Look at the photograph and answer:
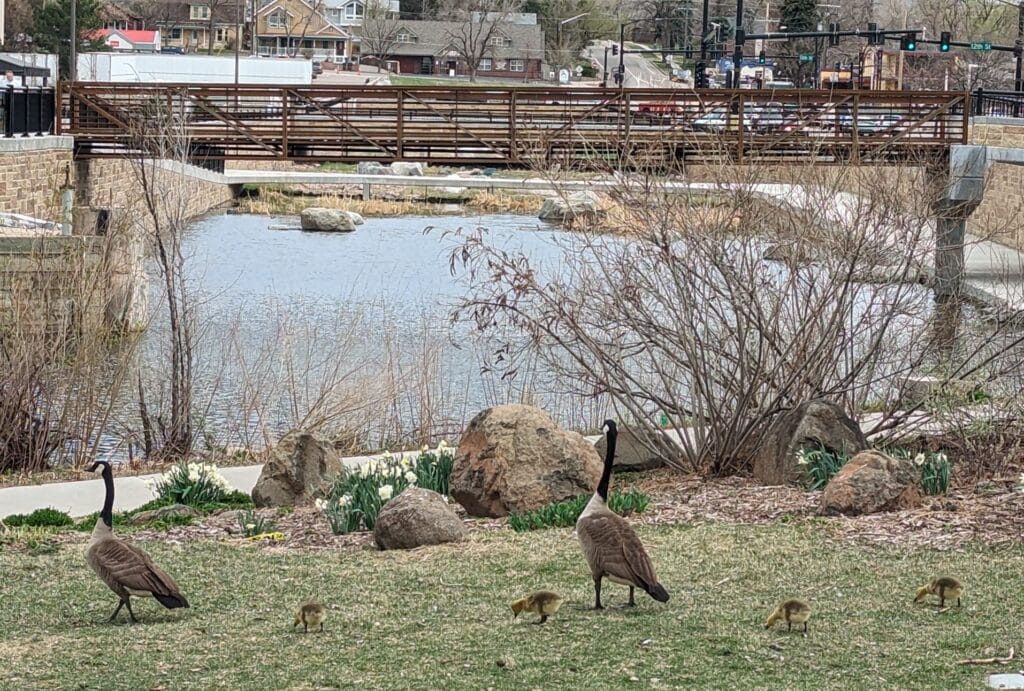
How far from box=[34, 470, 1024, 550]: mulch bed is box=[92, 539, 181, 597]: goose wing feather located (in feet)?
8.89

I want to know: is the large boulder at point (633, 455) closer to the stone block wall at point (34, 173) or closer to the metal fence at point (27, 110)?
the stone block wall at point (34, 173)

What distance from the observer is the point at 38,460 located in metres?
16.4

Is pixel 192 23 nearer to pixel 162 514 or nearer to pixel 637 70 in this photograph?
pixel 637 70

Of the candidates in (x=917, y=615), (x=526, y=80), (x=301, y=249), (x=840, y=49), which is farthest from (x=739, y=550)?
(x=526, y=80)

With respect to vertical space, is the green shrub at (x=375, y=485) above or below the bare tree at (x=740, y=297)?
below

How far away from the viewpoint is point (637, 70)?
4702 inches

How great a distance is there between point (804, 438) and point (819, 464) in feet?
1.05

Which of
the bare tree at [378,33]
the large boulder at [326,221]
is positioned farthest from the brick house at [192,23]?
the large boulder at [326,221]

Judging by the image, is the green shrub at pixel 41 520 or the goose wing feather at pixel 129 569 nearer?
the goose wing feather at pixel 129 569

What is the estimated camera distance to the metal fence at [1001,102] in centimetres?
4608

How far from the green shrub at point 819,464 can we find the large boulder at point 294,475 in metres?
4.11

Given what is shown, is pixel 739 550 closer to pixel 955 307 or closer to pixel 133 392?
pixel 955 307

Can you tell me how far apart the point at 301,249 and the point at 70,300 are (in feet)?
84.1

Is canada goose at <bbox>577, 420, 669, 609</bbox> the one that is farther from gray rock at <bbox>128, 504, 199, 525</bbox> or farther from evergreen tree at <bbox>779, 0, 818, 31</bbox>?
evergreen tree at <bbox>779, 0, 818, 31</bbox>
